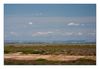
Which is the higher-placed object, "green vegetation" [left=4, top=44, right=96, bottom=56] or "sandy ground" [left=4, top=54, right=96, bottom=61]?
"green vegetation" [left=4, top=44, right=96, bottom=56]

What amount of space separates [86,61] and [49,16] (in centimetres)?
83

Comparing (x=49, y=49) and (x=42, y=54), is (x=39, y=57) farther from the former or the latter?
(x=49, y=49)

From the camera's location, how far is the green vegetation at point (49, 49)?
2416 millimetres

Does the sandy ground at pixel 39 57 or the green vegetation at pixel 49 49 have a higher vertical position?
the green vegetation at pixel 49 49

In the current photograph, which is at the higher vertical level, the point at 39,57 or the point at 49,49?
the point at 49,49

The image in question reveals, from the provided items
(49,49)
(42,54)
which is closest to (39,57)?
(42,54)

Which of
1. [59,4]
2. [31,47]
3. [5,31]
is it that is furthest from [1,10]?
[59,4]

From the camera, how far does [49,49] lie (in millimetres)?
2424

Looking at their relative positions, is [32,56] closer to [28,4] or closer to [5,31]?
[5,31]

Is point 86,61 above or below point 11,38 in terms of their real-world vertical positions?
below

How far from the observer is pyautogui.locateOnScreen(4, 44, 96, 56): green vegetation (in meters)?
2.42

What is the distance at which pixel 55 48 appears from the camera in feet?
7.97

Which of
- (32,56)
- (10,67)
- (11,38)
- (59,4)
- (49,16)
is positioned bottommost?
(10,67)

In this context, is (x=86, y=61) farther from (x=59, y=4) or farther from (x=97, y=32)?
(x=59, y=4)
